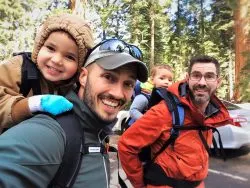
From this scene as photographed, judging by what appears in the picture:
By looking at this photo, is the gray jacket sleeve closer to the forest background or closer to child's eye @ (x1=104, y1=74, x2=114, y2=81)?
child's eye @ (x1=104, y1=74, x2=114, y2=81)

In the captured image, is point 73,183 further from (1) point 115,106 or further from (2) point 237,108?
(2) point 237,108

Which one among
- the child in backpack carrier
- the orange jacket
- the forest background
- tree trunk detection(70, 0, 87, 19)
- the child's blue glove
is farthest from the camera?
the forest background

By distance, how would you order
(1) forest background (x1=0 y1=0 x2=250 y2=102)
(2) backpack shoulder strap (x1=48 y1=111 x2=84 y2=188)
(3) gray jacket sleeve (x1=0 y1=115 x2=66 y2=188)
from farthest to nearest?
(1) forest background (x1=0 y1=0 x2=250 y2=102)
(2) backpack shoulder strap (x1=48 y1=111 x2=84 y2=188)
(3) gray jacket sleeve (x1=0 y1=115 x2=66 y2=188)

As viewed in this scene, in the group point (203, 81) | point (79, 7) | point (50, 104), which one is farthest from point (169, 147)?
point (79, 7)

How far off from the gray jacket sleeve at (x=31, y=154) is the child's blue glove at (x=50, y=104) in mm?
126

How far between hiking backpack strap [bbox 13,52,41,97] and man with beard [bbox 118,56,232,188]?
1276mm

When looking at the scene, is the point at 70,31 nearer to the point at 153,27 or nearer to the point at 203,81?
the point at 203,81

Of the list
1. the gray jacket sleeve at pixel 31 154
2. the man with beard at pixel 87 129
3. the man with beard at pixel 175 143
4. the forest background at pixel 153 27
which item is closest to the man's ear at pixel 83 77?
the man with beard at pixel 87 129

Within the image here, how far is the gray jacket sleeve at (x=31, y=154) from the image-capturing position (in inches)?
43.9

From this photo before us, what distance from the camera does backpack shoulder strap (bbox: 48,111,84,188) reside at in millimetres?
1277

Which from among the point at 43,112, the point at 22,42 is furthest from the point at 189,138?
the point at 22,42

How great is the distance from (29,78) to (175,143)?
→ 4.91 feet

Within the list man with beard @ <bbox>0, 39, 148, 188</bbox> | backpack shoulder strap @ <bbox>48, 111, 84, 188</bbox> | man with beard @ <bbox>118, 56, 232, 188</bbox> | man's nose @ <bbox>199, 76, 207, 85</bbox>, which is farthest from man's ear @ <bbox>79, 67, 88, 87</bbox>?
man's nose @ <bbox>199, 76, 207, 85</bbox>

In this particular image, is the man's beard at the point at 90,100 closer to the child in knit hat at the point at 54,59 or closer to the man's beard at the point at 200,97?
the child in knit hat at the point at 54,59
